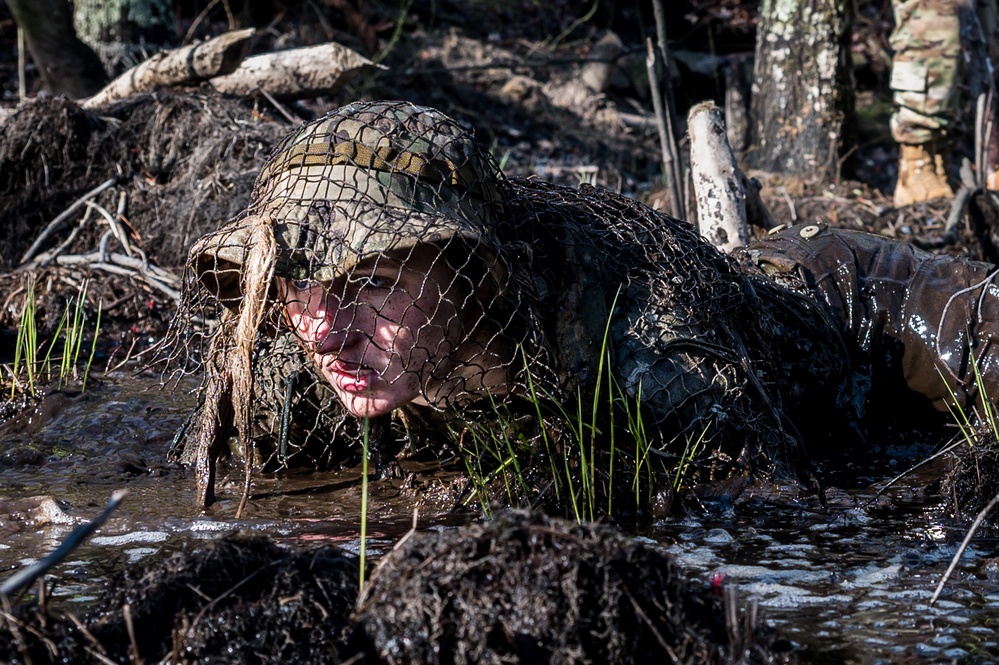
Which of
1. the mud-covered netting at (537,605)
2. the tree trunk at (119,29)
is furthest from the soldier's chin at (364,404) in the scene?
the tree trunk at (119,29)

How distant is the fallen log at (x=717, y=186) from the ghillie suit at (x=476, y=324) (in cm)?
163

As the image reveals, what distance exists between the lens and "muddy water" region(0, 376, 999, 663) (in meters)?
2.69

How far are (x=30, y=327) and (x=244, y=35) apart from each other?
9.65 ft

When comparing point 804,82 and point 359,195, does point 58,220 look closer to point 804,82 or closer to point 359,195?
point 359,195

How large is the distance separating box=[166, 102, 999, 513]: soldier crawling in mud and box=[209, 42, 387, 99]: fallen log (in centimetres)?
359

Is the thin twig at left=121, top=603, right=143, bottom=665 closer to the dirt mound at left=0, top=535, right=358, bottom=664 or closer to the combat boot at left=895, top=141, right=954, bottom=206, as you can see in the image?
the dirt mound at left=0, top=535, right=358, bottom=664

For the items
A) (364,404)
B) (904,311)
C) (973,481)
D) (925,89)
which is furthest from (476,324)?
(925,89)

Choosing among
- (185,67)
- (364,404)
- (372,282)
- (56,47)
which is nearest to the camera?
(372,282)

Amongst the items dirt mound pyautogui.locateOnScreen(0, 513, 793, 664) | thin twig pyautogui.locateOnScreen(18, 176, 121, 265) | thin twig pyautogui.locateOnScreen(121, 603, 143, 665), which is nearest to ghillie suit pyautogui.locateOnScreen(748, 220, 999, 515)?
dirt mound pyautogui.locateOnScreen(0, 513, 793, 664)

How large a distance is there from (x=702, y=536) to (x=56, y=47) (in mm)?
6803

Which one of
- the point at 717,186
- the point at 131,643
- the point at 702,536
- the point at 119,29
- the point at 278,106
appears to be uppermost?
the point at 119,29

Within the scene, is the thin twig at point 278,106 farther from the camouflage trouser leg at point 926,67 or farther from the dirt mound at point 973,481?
the dirt mound at point 973,481

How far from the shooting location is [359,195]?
328 centimetres

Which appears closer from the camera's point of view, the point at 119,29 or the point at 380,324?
the point at 380,324
